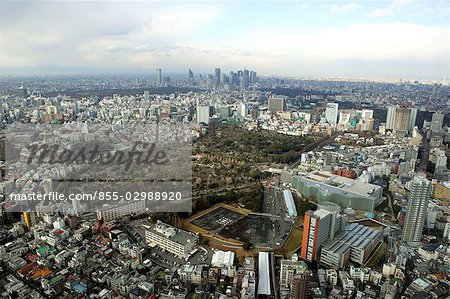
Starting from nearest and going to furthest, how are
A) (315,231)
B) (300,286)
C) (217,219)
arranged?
(300,286) → (315,231) → (217,219)

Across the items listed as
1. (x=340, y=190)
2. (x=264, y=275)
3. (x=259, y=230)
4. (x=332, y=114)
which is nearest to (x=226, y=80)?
(x=332, y=114)

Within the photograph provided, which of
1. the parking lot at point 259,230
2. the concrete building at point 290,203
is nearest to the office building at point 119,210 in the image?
the parking lot at point 259,230

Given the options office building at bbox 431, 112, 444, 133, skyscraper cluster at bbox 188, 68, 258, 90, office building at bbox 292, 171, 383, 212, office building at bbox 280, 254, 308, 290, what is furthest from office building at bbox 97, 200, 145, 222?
skyscraper cluster at bbox 188, 68, 258, 90

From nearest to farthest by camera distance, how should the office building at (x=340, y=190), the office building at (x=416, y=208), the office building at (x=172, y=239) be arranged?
the office building at (x=172, y=239) < the office building at (x=416, y=208) < the office building at (x=340, y=190)

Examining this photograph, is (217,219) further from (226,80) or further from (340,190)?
(226,80)

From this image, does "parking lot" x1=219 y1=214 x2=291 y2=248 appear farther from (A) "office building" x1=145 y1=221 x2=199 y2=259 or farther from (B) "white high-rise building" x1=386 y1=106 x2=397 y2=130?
(B) "white high-rise building" x1=386 y1=106 x2=397 y2=130

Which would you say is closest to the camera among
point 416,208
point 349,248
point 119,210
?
point 349,248

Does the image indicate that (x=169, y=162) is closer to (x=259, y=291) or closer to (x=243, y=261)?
(x=243, y=261)

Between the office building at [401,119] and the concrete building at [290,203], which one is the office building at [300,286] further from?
the office building at [401,119]
